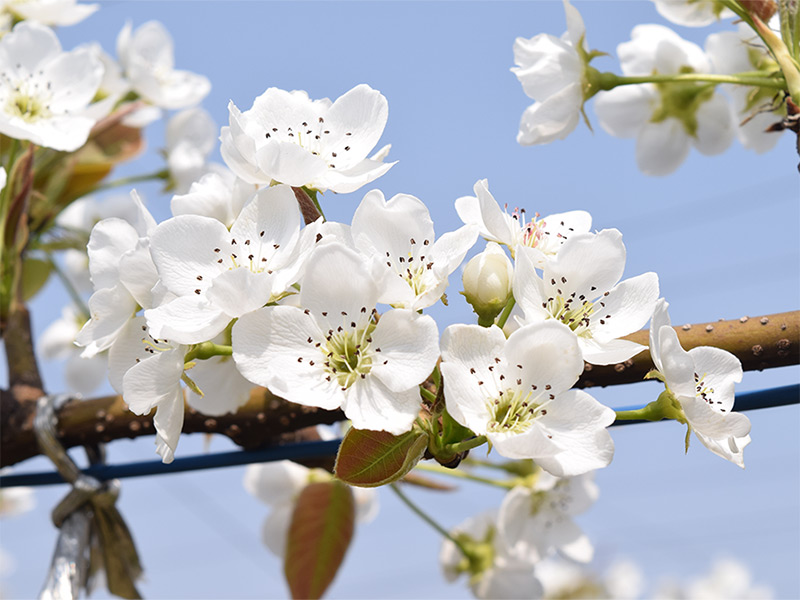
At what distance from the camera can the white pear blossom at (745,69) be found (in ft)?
2.85

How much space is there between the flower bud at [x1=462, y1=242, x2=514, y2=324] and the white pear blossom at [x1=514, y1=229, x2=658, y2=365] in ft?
0.06

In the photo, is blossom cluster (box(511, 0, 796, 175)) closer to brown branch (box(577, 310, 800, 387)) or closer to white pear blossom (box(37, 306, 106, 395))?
brown branch (box(577, 310, 800, 387))

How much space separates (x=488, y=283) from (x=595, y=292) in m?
0.06

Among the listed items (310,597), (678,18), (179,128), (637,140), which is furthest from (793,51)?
(179,128)

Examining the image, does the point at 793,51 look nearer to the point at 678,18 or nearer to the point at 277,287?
the point at 678,18

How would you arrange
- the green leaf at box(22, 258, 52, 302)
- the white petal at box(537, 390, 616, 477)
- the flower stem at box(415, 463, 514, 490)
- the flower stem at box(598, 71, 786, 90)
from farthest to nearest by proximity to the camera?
the green leaf at box(22, 258, 52, 302), the flower stem at box(415, 463, 514, 490), the flower stem at box(598, 71, 786, 90), the white petal at box(537, 390, 616, 477)

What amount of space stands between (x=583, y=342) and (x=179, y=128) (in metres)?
0.88

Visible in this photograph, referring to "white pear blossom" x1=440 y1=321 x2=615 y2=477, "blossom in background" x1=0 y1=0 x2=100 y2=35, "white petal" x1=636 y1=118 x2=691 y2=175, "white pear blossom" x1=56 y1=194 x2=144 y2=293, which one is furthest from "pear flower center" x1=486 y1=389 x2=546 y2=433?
"white pear blossom" x1=56 y1=194 x2=144 y2=293

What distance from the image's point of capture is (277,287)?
0.46 meters

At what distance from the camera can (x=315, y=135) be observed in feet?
1.87

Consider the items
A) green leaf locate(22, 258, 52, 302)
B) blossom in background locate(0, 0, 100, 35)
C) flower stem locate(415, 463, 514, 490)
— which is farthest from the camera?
green leaf locate(22, 258, 52, 302)

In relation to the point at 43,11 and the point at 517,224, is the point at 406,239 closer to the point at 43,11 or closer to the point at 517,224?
the point at 517,224

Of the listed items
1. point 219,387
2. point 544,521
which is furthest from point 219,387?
point 544,521

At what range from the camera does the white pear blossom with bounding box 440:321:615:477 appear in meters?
0.42
